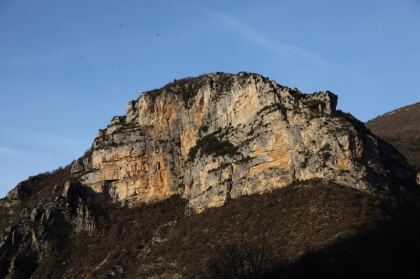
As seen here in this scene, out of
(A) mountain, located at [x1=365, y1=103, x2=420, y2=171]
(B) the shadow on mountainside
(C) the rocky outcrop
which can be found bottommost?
(B) the shadow on mountainside

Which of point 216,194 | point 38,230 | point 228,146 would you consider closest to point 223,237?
point 216,194

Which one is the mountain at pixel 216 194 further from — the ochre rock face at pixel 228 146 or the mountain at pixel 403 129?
the mountain at pixel 403 129

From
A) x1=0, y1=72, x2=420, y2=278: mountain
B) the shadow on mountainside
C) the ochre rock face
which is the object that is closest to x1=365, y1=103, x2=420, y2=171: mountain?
the ochre rock face

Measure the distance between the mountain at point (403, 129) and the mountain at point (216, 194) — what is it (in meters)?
31.6

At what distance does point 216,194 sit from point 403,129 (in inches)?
3365

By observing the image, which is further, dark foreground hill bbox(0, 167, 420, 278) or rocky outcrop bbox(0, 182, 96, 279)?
rocky outcrop bbox(0, 182, 96, 279)

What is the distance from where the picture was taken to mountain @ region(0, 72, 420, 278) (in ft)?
199

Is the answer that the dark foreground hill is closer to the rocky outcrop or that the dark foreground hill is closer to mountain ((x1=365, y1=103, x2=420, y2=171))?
the rocky outcrop

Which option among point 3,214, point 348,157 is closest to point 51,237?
point 3,214

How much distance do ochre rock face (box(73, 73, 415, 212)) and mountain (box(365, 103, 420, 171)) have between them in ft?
99.3

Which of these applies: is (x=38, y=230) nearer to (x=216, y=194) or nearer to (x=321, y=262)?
(x=216, y=194)

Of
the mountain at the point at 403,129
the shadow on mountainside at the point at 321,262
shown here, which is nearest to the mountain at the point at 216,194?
the shadow on mountainside at the point at 321,262

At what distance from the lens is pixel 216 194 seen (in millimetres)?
80875

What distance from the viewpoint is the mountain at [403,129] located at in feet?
372
